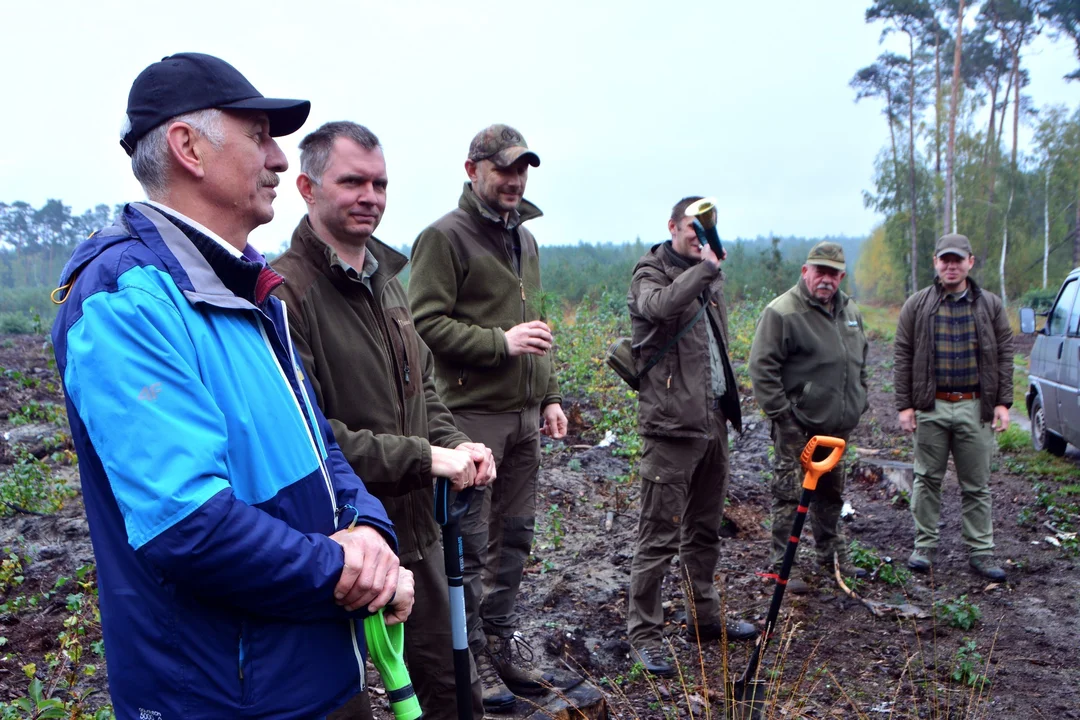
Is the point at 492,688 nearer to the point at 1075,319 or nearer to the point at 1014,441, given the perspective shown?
the point at 1075,319

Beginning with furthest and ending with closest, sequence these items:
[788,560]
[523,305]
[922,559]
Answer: [922,559], [523,305], [788,560]

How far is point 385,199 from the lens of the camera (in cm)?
262

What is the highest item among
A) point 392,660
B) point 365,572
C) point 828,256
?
point 828,256

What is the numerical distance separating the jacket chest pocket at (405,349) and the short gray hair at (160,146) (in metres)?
0.97

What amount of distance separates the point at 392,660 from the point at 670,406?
249 cm

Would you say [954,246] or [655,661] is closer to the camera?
[655,661]

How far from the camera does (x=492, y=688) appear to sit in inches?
133

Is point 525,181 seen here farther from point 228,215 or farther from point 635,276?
point 228,215

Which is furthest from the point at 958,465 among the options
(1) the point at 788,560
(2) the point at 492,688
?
(2) the point at 492,688

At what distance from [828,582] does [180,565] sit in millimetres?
4753

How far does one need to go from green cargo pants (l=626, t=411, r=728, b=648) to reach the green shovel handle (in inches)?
95.5

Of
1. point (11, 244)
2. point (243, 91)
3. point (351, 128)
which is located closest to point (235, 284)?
point (243, 91)

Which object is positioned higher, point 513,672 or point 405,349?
point 405,349

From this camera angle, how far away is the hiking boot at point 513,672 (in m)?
3.46
